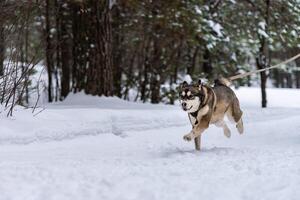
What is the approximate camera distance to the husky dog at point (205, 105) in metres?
6.62

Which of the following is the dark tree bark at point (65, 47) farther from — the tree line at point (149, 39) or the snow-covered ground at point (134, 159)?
the snow-covered ground at point (134, 159)

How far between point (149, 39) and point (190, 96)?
1153 cm

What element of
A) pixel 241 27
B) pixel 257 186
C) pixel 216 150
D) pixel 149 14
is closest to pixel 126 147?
pixel 216 150

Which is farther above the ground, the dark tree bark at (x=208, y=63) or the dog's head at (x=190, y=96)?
the dark tree bark at (x=208, y=63)

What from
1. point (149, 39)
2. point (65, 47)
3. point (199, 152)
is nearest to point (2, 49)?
point (199, 152)

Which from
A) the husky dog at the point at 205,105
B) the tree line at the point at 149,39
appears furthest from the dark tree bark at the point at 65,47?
the husky dog at the point at 205,105

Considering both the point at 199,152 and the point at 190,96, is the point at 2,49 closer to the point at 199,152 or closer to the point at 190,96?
→ the point at 190,96

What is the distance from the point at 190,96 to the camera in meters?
6.59

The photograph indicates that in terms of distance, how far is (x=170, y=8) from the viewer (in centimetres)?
1405

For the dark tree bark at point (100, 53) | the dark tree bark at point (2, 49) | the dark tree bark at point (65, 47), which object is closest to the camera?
the dark tree bark at point (2, 49)

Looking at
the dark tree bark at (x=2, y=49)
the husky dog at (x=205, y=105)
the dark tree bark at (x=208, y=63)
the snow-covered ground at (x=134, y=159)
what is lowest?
the snow-covered ground at (x=134, y=159)

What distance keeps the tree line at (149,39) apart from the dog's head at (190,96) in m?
2.77

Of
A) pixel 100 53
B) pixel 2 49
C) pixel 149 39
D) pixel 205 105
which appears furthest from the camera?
pixel 149 39

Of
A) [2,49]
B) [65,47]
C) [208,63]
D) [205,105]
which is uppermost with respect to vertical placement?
[65,47]
